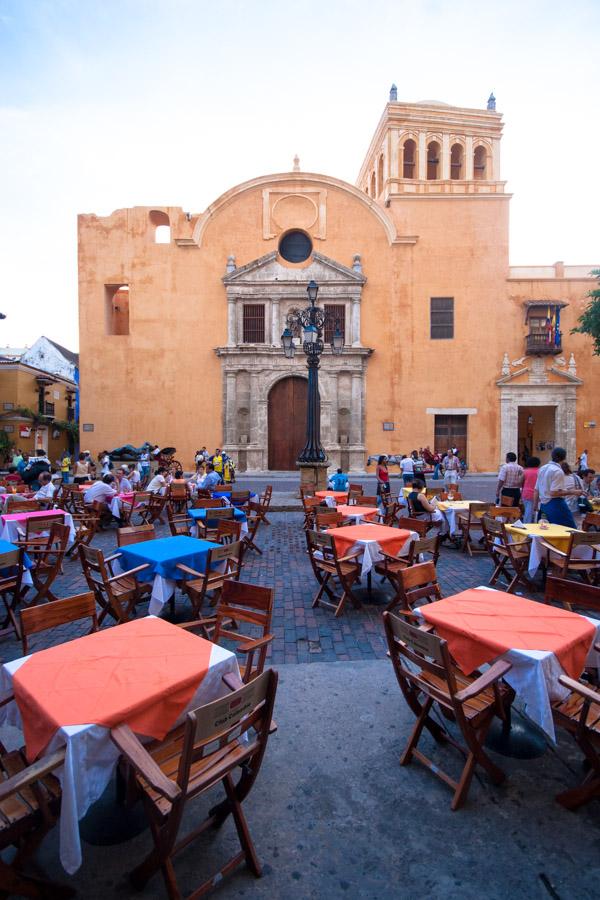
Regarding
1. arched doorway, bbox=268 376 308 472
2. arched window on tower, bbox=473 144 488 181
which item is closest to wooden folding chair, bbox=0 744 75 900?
arched doorway, bbox=268 376 308 472

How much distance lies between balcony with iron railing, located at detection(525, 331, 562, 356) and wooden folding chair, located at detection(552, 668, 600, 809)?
22363 millimetres

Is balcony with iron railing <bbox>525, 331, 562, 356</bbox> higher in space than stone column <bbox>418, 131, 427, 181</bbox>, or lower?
lower

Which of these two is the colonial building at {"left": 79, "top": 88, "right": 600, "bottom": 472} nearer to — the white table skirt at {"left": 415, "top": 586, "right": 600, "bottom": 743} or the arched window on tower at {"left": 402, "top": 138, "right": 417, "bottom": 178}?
the arched window on tower at {"left": 402, "top": 138, "right": 417, "bottom": 178}

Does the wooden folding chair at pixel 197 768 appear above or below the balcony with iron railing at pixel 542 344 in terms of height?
below

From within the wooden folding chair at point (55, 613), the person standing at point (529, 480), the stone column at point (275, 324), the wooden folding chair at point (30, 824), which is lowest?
the wooden folding chair at point (30, 824)

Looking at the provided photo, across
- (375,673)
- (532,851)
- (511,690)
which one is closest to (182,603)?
(375,673)

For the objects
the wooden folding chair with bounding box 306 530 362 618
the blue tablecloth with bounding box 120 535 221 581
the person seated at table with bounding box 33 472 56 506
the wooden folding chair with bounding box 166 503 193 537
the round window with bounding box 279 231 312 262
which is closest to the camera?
the blue tablecloth with bounding box 120 535 221 581

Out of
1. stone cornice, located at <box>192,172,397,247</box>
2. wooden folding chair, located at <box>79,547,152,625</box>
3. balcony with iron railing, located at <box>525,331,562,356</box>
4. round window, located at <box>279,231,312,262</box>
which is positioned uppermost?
stone cornice, located at <box>192,172,397,247</box>

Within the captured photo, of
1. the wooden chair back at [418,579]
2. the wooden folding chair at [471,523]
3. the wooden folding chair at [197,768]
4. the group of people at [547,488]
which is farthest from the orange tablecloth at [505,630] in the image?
the wooden folding chair at [471,523]

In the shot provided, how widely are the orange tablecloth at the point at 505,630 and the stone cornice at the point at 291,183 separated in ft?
74.1

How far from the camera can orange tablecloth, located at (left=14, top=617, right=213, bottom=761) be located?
7.31ft

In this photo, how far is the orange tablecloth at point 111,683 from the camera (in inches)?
87.7

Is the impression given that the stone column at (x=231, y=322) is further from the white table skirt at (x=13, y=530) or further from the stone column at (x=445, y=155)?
the white table skirt at (x=13, y=530)

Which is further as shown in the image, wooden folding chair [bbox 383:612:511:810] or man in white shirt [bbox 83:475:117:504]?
man in white shirt [bbox 83:475:117:504]
